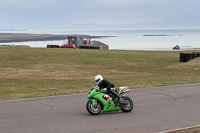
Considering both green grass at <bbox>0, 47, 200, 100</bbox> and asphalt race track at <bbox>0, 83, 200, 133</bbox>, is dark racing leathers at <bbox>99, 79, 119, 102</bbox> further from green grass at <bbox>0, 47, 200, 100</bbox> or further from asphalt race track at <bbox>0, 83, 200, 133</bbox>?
green grass at <bbox>0, 47, 200, 100</bbox>

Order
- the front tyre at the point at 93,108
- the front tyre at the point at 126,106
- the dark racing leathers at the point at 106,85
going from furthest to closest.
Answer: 1. the front tyre at the point at 126,106
2. the dark racing leathers at the point at 106,85
3. the front tyre at the point at 93,108

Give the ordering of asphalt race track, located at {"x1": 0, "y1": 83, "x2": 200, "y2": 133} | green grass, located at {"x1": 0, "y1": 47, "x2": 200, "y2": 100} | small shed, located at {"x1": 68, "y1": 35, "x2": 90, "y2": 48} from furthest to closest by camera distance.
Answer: small shed, located at {"x1": 68, "y1": 35, "x2": 90, "y2": 48} → green grass, located at {"x1": 0, "y1": 47, "x2": 200, "y2": 100} → asphalt race track, located at {"x1": 0, "y1": 83, "x2": 200, "y2": 133}

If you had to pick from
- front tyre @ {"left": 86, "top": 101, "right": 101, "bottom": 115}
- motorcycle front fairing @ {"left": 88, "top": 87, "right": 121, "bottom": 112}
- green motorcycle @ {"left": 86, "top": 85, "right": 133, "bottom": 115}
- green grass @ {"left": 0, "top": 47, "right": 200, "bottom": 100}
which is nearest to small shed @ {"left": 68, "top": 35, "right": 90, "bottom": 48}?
green grass @ {"left": 0, "top": 47, "right": 200, "bottom": 100}

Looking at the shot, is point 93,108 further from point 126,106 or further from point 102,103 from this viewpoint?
point 126,106

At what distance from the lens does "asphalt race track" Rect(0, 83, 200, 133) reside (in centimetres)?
943

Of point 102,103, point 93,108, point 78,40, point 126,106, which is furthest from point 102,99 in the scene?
point 78,40

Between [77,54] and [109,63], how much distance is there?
8914 millimetres

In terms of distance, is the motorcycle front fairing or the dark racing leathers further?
the dark racing leathers

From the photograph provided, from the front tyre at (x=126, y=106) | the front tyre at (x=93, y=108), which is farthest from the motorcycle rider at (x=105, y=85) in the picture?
the front tyre at (x=93, y=108)

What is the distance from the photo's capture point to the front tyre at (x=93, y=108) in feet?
36.7

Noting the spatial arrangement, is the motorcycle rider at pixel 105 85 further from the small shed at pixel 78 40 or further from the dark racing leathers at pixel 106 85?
the small shed at pixel 78 40

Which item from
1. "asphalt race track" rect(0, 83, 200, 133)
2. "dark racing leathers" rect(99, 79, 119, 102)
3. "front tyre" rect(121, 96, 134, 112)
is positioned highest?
"dark racing leathers" rect(99, 79, 119, 102)

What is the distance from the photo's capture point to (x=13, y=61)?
38594 mm

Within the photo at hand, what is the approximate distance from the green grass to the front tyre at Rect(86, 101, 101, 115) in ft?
19.0
